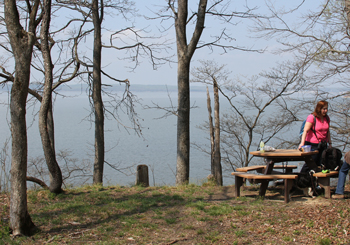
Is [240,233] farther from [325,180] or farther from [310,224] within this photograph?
[325,180]

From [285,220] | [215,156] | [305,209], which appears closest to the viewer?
[285,220]

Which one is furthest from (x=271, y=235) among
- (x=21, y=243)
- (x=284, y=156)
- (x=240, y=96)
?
(x=240, y=96)

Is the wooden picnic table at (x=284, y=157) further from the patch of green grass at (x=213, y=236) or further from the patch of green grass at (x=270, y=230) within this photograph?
the patch of green grass at (x=213, y=236)

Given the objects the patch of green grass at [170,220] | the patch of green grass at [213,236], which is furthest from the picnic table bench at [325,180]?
the patch of green grass at [170,220]

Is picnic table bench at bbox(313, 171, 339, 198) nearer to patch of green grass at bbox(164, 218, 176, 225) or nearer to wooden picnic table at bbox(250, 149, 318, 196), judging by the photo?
wooden picnic table at bbox(250, 149, 318, 196)

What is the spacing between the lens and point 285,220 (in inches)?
186

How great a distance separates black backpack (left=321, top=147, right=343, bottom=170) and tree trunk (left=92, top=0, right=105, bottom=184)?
675cm

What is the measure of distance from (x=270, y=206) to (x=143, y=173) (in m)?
3.68

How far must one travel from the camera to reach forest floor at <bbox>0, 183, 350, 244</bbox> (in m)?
4.23

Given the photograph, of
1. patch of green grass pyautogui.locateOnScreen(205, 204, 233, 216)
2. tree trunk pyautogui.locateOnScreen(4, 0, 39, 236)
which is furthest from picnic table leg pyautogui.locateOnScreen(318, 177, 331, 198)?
tree trunk pyautogui.locateOnScreen(4, 0, 39, 236)

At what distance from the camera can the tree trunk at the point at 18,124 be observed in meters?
4.30

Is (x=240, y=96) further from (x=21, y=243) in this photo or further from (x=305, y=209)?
(x=21, y=243)

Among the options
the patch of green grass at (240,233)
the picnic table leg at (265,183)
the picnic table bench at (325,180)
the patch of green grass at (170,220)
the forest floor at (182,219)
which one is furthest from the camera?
the picnic table leg at (265,183)

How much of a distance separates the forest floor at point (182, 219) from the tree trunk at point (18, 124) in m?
0.24
